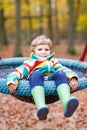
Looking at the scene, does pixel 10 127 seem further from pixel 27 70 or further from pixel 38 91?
pixel 38 91

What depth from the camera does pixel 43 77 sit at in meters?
3.45

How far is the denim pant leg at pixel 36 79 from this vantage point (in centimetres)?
→ 326

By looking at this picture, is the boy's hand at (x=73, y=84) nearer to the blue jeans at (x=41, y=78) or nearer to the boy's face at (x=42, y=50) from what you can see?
the blue jeans at (x=41, y=78)

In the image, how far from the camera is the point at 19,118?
5812 millimetres

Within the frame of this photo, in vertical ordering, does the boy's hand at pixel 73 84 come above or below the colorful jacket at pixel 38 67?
below

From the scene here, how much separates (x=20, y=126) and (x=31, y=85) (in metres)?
2.40

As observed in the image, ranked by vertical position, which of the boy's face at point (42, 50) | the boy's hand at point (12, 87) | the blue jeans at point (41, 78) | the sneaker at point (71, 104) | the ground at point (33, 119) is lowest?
the ground at point (33, 119)

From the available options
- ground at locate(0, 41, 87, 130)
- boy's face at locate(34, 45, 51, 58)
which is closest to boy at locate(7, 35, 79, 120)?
boy's face at locate(34, 45, 51, 58)

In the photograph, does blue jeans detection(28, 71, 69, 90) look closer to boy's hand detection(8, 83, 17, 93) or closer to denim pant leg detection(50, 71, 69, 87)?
denim pant leg detection(50, 71, 69, 87)

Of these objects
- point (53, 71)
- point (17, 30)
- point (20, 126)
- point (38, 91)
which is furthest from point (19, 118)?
point (17, 30)

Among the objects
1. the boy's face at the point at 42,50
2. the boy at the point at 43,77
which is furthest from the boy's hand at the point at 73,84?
the boy's face at the point at 42,50

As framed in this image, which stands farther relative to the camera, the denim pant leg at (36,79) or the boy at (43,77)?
the denim pant leg at (36,79)

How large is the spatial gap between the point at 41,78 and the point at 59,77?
0.19 metres

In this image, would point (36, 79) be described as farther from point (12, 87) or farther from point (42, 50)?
point (42, 50)
